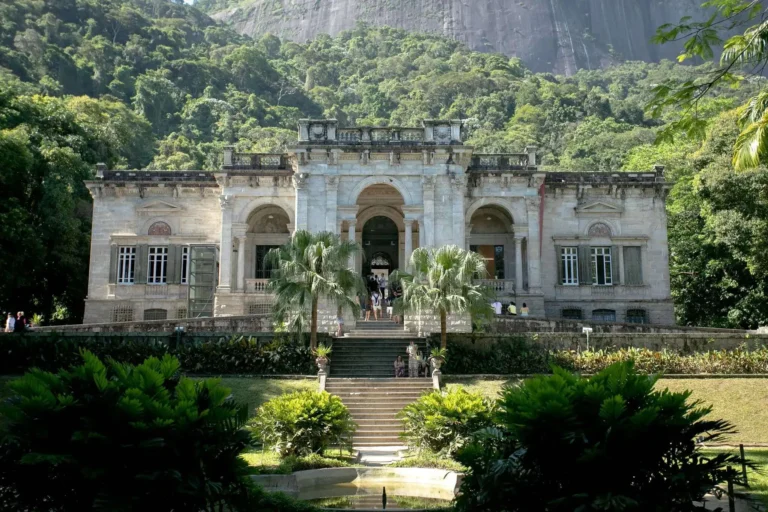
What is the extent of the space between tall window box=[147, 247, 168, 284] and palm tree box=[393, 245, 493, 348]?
52.1ft

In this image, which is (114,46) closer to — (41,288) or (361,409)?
(41,288)

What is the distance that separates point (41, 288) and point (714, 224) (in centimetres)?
3248

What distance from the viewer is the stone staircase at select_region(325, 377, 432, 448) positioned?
1981cm

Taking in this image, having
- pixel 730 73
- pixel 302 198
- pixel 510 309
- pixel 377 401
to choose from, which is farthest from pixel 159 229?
pixel 730 73

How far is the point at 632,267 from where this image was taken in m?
36.1

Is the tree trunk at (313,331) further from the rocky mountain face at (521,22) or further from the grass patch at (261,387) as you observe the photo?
Answer: the rocky mountain face at (521,22)

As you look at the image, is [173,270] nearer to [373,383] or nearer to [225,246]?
[225,246]

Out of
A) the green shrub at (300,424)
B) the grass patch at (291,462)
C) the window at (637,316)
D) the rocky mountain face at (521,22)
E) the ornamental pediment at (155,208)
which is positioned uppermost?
the rocky mountain face at (521,22)

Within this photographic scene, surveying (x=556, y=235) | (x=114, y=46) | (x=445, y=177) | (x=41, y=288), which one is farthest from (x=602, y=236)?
(x=114, y=46)

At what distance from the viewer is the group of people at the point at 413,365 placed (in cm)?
2402

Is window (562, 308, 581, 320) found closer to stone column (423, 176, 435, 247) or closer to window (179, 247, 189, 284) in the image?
stone column (423, 176, 435, 247)

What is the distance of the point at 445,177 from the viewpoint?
1248 inches

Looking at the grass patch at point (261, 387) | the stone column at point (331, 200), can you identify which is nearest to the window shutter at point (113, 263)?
the stone column at point (331, 200)

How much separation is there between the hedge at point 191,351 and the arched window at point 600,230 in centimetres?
1814
